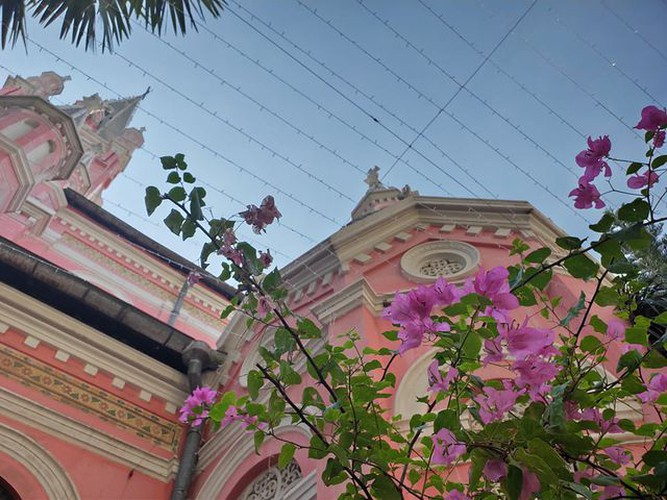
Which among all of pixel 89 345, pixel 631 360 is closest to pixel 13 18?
pixel 89 345

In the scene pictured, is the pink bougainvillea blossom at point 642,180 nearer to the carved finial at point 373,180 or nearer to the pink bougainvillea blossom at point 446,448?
the pink bougainvillea blossom at point 446,448

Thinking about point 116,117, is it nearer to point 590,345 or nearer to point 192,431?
point 192,431

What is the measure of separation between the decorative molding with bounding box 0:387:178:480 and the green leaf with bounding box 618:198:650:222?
6.23 meters

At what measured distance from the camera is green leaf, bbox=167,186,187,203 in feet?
8.29

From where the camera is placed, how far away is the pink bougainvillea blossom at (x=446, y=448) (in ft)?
6.21

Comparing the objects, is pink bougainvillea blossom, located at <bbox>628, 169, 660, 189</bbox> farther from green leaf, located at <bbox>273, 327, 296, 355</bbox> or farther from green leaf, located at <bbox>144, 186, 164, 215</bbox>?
green leaf, located at <bbox>144, 186, 164, 215</bbox>

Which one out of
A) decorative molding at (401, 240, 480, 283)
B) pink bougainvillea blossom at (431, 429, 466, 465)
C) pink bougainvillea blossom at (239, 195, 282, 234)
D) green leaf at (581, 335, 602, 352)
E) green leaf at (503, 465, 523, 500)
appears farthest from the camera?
decorative molding at (401, 240, 480, 283)

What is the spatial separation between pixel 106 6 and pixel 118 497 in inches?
221

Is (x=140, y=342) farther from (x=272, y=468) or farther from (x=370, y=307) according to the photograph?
(x=370, y=307)

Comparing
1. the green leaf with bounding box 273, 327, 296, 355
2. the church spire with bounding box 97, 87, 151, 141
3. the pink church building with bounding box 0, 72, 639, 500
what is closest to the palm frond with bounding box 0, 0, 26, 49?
the pink church building with bounding box 0, 72, 639, 500

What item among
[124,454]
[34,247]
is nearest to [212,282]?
[34,247]

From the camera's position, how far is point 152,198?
2.52 m

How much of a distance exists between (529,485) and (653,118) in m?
1.37

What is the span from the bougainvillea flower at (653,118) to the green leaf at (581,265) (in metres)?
0.60
